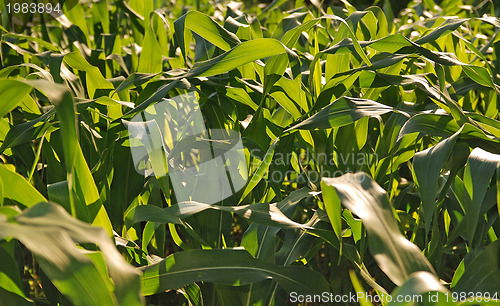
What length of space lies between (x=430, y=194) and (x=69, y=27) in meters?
1.12

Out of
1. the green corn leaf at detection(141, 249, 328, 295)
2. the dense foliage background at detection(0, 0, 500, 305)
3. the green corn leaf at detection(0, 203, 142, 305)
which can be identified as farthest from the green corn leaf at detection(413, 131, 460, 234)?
the green corn leaf at detection(0, 203, 142, 305)

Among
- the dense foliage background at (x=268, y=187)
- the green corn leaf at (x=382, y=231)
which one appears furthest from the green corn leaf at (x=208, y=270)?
the green corn leaf at (x=382, y=231)

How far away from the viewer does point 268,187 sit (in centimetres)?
76

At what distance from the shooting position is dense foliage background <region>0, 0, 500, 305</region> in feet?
1.39

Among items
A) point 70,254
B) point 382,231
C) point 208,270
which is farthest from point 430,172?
point 70,254

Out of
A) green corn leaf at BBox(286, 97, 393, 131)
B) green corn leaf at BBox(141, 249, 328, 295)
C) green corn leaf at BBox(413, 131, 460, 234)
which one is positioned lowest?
green corn leaf at BBox(141, 249, 328, 295)

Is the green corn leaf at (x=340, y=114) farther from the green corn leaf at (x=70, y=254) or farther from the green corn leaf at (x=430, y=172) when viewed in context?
the green corn leaf at (x=70, y=254)

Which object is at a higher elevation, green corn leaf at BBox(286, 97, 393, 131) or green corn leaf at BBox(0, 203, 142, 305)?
green corn leaf at BBox(0, 203, 142, 305)

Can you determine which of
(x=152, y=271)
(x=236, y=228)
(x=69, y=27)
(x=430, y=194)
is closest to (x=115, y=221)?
(x=152, y=271)

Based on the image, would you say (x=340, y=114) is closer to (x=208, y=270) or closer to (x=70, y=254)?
(x=208, y=270)

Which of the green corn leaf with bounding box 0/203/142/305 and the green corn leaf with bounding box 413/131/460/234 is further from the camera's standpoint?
the green corn leaf with bounding box 413/131/460/234

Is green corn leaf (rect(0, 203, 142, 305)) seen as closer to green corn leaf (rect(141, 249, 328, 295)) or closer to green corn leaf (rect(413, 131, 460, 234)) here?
green corn leaf (rect(141, 249, 328, 295))

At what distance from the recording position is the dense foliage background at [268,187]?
0.42 m

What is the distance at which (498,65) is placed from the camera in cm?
106
